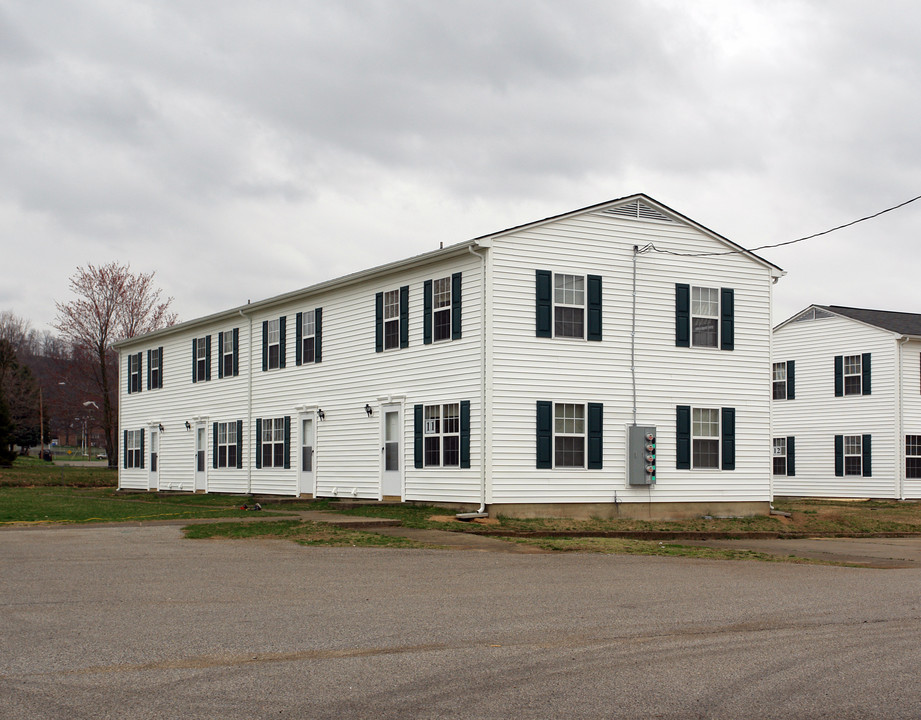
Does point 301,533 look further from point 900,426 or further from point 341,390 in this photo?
point 900,426

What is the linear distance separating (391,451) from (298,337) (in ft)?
19.4

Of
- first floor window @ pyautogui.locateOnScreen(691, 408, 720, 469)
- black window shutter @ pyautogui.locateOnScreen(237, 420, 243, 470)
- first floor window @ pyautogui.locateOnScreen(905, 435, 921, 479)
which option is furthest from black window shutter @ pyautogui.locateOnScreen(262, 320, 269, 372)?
first floor window @ pyautogui.locateOnScreen(905, 435, 921, 479)

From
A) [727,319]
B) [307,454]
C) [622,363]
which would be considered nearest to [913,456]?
[727,319]

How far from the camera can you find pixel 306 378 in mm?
29031

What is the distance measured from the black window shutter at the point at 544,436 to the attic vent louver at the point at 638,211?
4.89 m

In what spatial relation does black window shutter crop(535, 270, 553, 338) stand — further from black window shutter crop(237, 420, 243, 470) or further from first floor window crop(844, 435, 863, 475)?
first floor window crop(844, 435, 863, 475)

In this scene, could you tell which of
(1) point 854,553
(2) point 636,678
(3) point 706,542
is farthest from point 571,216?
(2) point 636,678

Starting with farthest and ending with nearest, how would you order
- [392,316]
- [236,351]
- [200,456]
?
[200,456] → [236,351] → [392,316]

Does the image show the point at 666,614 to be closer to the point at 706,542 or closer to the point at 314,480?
the point at 706,542

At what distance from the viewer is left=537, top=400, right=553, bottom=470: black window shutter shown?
22.7m

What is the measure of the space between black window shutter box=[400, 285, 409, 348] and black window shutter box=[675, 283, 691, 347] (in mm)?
6469

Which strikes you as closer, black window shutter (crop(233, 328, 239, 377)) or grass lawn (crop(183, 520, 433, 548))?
grass lawn (crop(183, 520, 433, 548))

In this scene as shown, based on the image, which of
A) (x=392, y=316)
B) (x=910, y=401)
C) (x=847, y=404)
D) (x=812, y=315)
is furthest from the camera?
(x=812, y=315)

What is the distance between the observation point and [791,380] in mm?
39500
